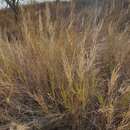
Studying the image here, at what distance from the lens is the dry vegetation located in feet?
7.76

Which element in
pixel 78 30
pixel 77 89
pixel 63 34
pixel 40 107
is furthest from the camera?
pixel 78 30

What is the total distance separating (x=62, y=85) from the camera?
239cm

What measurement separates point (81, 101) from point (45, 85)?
1.21ft

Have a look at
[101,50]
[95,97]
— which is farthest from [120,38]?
[95,97]

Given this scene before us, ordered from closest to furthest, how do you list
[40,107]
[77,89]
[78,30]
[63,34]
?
[77,89]
[40,107]
[63,34]
[78,30]

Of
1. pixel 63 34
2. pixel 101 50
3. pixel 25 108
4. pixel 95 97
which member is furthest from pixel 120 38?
pixel 25 108

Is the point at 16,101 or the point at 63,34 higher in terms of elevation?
the point at 63,34

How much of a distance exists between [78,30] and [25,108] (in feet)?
3.75

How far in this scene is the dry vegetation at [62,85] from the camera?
237 cm

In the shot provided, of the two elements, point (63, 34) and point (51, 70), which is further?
point (63, 34)

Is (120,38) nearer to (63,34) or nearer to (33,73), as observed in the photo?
(63,34)

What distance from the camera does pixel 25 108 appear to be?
2.59 metres

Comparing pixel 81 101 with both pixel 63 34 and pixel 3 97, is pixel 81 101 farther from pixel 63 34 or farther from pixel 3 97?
pixel 63 34

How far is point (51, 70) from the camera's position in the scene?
8.58 feet
